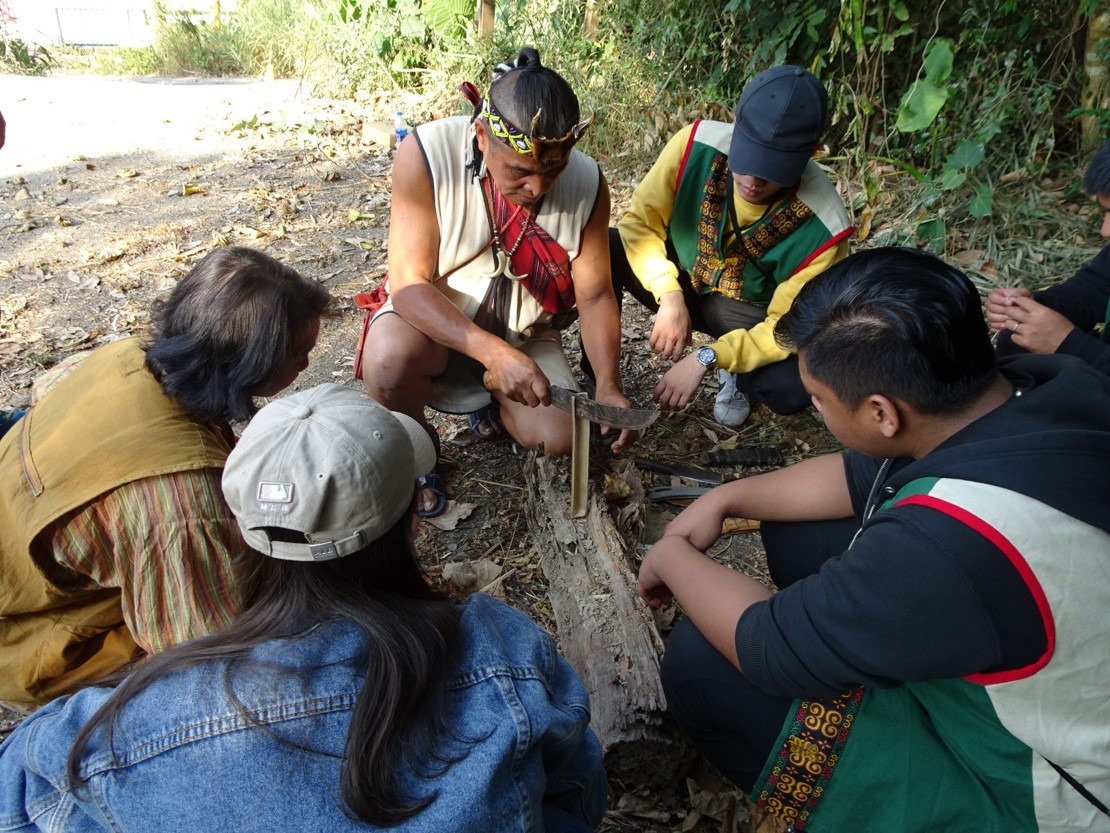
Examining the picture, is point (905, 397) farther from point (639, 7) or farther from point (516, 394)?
point (639, 7)

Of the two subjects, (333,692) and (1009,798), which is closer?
(333,692)

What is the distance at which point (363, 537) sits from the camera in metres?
1.27

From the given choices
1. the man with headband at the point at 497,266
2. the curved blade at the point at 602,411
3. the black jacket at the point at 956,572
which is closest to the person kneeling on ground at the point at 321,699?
the black jacket at the point at 956,572

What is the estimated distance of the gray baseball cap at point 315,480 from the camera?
3.99 ft

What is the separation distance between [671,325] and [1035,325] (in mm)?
1399

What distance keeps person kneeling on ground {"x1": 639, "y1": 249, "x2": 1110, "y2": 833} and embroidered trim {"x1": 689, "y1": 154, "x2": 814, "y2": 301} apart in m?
1.63

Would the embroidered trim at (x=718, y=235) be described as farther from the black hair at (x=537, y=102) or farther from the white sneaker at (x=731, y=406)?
the black hair at (x=537, y=102)

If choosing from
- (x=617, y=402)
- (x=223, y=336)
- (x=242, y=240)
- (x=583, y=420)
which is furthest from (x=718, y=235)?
(x=242, y=240)

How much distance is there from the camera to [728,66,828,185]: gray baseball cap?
2846 millimetres

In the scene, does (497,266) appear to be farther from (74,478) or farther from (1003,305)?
(1003,305)

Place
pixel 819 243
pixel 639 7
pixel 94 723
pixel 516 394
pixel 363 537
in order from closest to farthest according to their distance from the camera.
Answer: pixel 94 723
pixel 363 537
pixel 516 394
pixel 819 243
pixel 639 7

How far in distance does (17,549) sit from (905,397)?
2009mm

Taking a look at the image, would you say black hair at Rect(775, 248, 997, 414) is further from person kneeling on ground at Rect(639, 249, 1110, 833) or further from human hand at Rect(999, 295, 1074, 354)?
human hand at Rect(999, 295, 1074, 354)

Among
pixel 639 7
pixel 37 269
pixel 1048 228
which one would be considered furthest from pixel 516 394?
pixel 639 7
